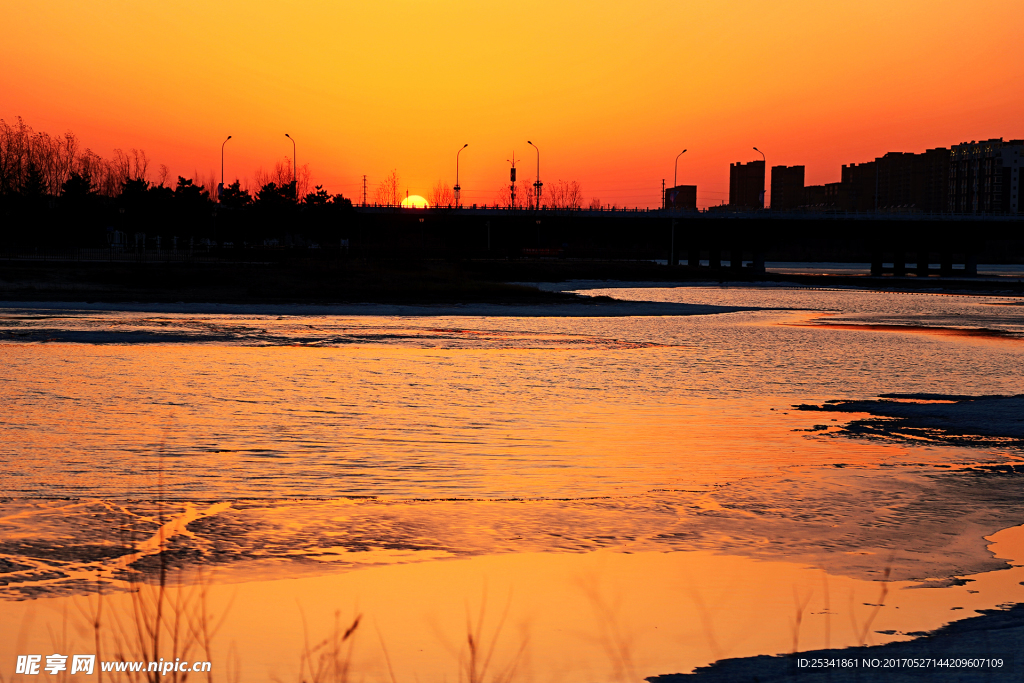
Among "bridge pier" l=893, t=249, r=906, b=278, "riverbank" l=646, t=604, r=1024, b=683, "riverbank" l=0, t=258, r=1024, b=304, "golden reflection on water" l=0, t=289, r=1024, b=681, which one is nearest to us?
"riverbank" l=646, t=604, r=1024, b=683

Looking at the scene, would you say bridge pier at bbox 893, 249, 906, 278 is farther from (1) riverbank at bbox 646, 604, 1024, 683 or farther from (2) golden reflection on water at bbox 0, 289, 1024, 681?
(1) riverbank at bbox 646, 604, 1024, 683

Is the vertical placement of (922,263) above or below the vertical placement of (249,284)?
above

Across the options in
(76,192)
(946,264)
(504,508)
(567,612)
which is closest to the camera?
(567,612)

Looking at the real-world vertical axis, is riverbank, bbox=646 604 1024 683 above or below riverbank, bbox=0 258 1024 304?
below

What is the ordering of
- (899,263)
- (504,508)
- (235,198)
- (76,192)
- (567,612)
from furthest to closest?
(899,263), (235,198), (76,192), (504,508), (567,612)

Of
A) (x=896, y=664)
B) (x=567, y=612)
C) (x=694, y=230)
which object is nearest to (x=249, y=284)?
(x=567, y=612)

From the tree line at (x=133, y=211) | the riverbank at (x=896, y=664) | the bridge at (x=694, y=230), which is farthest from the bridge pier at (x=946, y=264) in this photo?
the riverbank at (x=896, y=664)

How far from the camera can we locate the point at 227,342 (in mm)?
33344

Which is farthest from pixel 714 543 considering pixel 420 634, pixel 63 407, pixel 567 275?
pixel 567 275

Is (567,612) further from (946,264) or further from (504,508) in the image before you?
(946,264)

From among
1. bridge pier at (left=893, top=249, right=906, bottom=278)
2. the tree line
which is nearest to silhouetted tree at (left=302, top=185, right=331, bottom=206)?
the tree line

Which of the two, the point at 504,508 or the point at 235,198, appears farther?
the point at 235,198

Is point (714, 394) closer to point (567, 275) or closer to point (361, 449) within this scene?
point (361, 449)

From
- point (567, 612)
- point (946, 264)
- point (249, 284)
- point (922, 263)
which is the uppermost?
point (922, 263)
